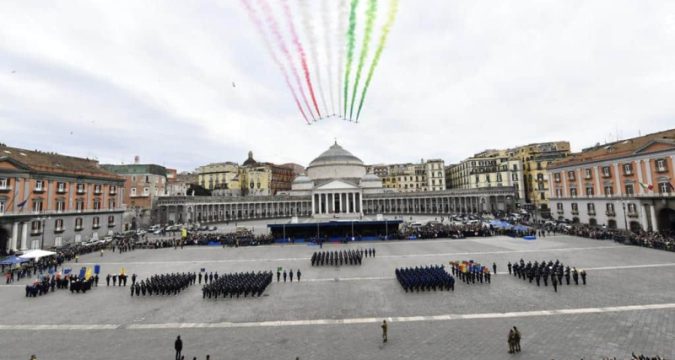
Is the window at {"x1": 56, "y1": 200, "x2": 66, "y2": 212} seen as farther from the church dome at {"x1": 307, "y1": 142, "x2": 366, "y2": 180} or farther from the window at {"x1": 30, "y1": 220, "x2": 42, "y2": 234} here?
the church dome at {"x1": 307, "y1": 142, "x2": 366, "y2": 180}

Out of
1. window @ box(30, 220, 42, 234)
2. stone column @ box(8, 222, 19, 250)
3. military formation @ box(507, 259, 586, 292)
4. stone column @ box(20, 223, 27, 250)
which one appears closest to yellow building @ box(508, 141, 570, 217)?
military formation @ box(507, 259, 586, 292)

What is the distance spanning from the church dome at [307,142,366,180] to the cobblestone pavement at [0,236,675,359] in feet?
258

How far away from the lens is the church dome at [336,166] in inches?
4112

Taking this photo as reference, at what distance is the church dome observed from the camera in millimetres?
104438

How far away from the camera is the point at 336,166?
104 metres

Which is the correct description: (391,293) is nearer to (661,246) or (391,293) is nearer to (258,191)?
(661,246)

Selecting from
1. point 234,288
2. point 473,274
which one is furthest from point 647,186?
point 234,288

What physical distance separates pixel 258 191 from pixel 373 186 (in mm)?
44966

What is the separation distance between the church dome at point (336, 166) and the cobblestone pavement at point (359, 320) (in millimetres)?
78699

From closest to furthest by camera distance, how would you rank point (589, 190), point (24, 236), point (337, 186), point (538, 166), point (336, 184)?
point (24, 236)
point (589, 190)
point (538, 166)
point (337, 186)
point (336, 184)

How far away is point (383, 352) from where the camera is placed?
12.5 m

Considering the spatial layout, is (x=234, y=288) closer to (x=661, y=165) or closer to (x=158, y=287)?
(x=158, y=287)

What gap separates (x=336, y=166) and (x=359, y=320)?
89460 mm

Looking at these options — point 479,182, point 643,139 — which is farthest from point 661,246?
point 479,182
